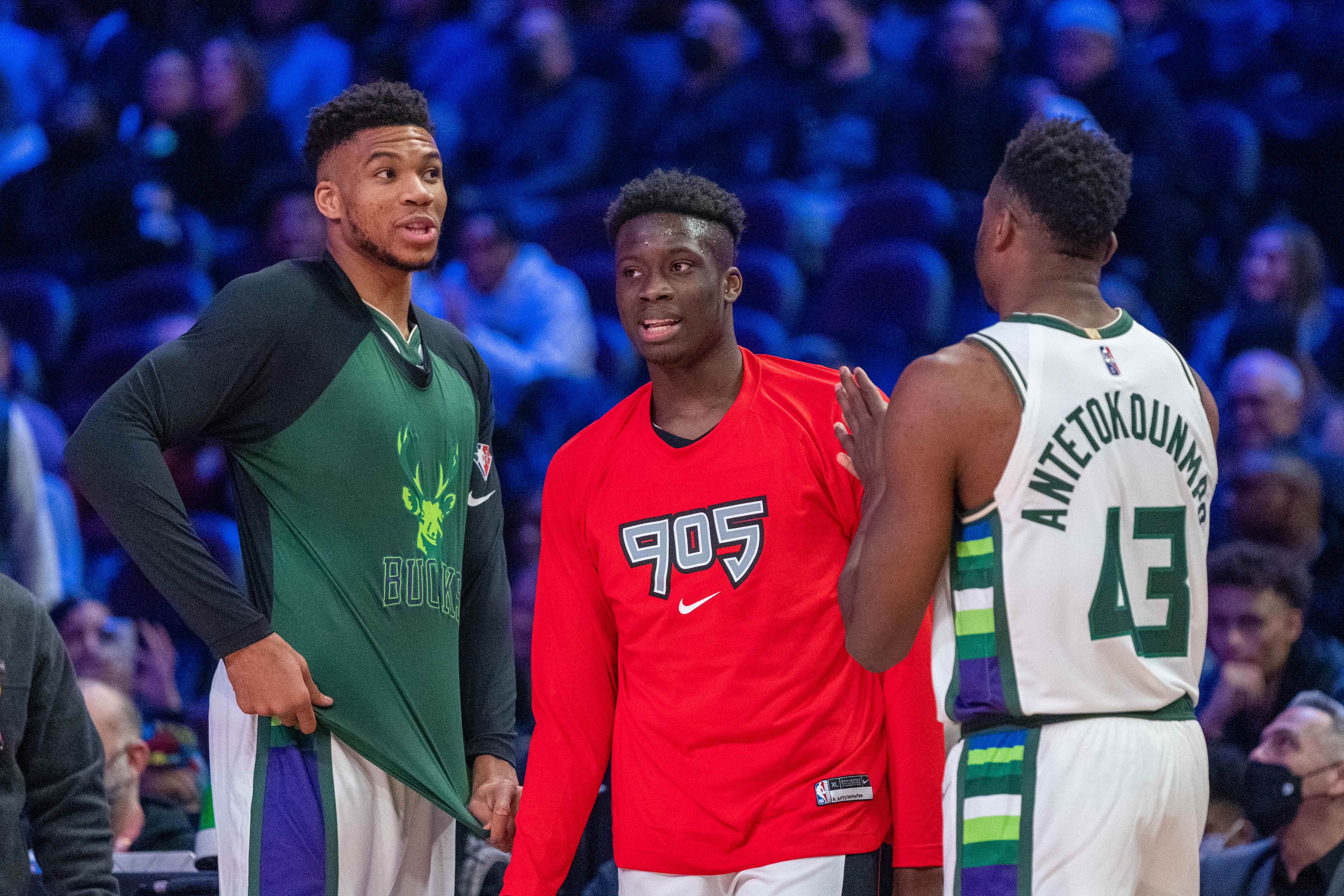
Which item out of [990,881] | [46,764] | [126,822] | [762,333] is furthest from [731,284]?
[762,333]

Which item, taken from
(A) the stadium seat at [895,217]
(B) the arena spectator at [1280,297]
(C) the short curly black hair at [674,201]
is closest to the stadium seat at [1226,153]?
(B) the arena spectator at [1280,297]

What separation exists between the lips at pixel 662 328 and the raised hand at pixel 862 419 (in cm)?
42

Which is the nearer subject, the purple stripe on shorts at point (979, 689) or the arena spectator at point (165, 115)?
the purple stripe on shorts at point (979, 689)

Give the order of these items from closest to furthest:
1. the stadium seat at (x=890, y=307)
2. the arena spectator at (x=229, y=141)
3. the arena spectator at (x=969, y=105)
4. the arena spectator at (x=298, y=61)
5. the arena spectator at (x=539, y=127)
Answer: the stadium seat at (x=890, y=307) → the arena spectator at (x=969, y=105) → the arena spectator at (x=539, y=127) → the arena spectator at (x=229, y=141) → the arena spectator at (x=298, y=61)

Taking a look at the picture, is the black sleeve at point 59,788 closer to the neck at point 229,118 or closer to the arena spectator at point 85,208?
the arena spectator at point 85,208

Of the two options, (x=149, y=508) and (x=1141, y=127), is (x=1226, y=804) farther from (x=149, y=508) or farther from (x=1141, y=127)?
(x=149, y=508)

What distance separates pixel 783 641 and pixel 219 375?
44.8 inches

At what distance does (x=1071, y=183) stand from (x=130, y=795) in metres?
3.68

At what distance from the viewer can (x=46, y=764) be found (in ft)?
8.38

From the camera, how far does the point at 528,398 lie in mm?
6582

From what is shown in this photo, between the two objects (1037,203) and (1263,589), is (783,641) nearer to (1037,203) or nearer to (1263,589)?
(1037,203)

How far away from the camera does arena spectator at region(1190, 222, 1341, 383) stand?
556 cm

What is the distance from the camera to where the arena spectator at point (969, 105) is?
6.48 m

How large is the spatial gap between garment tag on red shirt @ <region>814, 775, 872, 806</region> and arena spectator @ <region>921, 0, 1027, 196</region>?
4.43 metres
